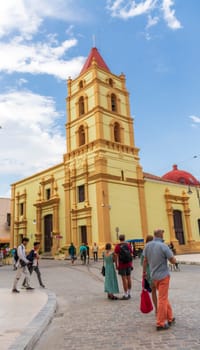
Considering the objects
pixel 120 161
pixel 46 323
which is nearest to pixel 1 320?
pixel 46 323

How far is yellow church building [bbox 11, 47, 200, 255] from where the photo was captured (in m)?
27.5

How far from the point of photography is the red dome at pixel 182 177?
40.4 meters

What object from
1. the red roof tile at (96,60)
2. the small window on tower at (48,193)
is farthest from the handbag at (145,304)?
the red roof tile at (96,60)


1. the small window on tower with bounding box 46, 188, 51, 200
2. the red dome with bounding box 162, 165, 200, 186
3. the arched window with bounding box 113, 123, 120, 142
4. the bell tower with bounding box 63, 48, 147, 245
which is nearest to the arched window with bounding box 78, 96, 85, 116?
the bell tower with bounding box 63, 48, 147, 245

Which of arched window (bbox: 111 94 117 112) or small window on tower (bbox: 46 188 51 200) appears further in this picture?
small window on tower (bbox: 46 188 51 200)

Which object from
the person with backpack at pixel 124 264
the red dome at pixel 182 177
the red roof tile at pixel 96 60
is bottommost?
the person with backpack at pixel 124 264

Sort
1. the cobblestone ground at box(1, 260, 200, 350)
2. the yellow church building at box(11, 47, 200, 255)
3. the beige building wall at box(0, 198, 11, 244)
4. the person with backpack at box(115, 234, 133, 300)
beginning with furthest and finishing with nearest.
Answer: the beige building wall at box(0, 198, 11, 244) → the yellow church building at box(11, 47, 200, 255) → the person with backpack at box(115, 234, 133, 300) → the cobblestone ground at box(1, 260, 200, 350)

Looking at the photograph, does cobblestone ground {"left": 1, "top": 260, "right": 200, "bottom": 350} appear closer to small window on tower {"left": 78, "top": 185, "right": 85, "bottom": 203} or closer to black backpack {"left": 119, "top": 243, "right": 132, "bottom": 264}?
black backpack {"left": 119, "top": 243, "right": 132, "bottom": 264}

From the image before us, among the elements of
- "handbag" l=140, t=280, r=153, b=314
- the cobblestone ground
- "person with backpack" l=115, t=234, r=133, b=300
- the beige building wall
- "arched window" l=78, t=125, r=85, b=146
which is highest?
"arched window" l=78, t=125, r=85, b=146

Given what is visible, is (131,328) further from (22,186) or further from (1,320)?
(22,186)

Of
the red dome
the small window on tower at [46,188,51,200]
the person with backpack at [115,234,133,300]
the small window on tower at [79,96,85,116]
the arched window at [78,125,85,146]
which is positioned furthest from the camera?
the red dome

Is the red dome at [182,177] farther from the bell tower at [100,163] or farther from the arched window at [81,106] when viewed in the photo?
the arched window at [81,106]

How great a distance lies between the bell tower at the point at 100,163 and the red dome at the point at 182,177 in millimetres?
11600

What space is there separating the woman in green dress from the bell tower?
1766 centimetres
